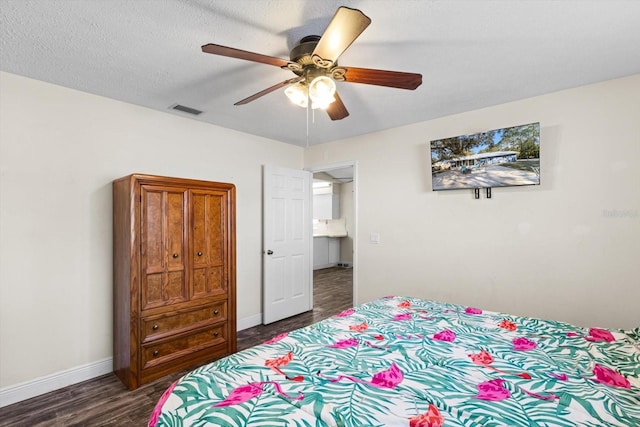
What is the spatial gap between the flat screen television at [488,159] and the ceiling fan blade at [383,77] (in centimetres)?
149

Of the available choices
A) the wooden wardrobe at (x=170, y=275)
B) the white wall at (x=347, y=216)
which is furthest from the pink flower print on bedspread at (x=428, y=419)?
the white wall at (x=347, y=216)

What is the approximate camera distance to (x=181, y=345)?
107 inches

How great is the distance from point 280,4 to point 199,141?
2.20m

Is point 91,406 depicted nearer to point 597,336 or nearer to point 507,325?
point 507,325

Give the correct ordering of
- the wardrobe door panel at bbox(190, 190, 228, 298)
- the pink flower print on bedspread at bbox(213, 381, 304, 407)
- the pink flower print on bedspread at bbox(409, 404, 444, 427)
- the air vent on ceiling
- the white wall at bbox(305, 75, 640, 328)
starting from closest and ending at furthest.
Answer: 1. the pink flower print on bedspread at bbox(409, 404, 444, 427)
2. the pink flower print on bedspread at bbox(213, 381, 304, 407)
3. the white wall at bbox(305, 75, 640, 328)
4. the wardrobe door panel at bbox(190, 190, 228, 298)
5. the air vent on ceiling

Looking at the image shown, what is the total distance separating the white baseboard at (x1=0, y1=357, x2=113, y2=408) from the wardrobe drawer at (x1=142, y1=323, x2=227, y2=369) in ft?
1.77

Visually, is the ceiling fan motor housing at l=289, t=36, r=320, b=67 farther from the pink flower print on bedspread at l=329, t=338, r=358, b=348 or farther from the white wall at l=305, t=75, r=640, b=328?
the pink flower print on bedspread at l=329, t=338, r=358, b=348

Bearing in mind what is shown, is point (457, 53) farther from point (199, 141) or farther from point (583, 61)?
point (199, 141)

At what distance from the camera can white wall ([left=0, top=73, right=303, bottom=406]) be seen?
7.45 feet

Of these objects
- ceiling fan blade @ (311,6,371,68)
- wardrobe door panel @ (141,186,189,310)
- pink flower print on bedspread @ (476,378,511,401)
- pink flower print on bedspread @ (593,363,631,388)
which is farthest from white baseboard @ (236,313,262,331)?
pink flower print on bedspread @ (593,363,631,388)

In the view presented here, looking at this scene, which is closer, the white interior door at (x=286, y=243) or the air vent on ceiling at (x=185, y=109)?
the air vent on ceiling at (x=185, y=109)

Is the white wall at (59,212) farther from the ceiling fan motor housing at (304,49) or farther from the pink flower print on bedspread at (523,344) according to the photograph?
the pink flower print on bedspread at (523,344)

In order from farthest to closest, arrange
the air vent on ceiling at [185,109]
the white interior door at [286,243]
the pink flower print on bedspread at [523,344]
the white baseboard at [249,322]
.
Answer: the white interior door at [286,243] < the white baseboard at [249,322] < the air vent on ceiling at [185,109] < the pink flower print on bedspread at [523,344]

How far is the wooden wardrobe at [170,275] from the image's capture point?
2.45m
